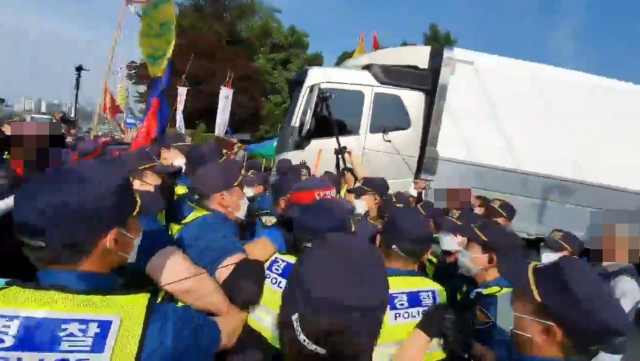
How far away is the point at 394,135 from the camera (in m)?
8.85

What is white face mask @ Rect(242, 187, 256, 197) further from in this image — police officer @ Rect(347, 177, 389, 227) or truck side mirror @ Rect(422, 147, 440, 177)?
truck side mirror @ Rect(422, 147, 440, 177)

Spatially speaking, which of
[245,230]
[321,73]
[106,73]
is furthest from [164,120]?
[321,73]

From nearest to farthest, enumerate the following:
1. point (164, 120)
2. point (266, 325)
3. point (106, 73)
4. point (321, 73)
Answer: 1. point (266, 325)
2. point (164, 120)
3. point (106, 73)
4. point (321, 73)

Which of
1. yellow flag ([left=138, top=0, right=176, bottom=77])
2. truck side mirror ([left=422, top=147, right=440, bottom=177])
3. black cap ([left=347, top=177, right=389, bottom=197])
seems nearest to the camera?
black cap ([left=347, top=177, right=389, bottom=197])

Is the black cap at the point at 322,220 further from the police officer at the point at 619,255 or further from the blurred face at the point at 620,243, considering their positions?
the blurred face at the point at 620,243

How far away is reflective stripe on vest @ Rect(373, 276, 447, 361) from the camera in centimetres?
257

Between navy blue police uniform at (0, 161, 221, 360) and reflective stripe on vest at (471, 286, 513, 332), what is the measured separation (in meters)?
1.62

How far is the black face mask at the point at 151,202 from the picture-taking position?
333 cm

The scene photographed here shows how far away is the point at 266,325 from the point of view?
2453 mm

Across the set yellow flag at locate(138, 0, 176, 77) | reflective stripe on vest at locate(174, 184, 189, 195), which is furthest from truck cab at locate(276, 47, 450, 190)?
reflective stripe on vest at locate(174, 184, 189, 195)

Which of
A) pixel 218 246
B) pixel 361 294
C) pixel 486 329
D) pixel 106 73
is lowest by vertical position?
pixel 486 329

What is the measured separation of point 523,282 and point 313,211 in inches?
42.1

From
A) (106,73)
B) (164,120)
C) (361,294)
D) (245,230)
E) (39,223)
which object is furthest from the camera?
(106,73)

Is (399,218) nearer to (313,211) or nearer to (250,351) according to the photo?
(313,211)
